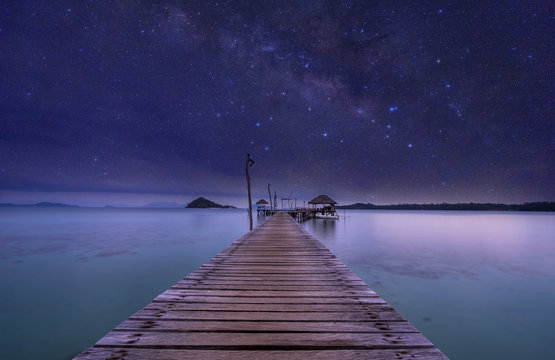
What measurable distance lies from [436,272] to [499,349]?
7202 mm

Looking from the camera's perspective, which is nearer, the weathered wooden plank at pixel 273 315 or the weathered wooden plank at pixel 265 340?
the weathered wooden plank at pixel 265 340

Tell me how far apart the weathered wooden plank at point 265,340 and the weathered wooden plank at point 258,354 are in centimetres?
6

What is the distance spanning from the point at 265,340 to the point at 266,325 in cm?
29

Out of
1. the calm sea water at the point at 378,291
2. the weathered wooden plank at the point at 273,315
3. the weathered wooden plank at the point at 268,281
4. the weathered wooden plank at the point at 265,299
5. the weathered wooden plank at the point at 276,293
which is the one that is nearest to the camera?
the weathered wooden plank at the point at 273,315

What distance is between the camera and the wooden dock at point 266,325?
2.15 m

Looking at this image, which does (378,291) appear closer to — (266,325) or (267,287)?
(267,287)

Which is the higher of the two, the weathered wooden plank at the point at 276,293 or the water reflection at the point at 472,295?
the weathered wooden plank at the point at 276,293

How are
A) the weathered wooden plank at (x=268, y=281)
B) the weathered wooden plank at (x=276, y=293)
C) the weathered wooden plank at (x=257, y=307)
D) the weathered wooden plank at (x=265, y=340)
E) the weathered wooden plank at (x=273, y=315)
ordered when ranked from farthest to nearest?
the weathered wooden plank at (x=268, y=281) → the weathered wooden plank at (x=276, y=293) → the weathered wooden plank at (x=257, y=307) → the weathered wooden plank at (x=273, y=315) → the weathered wooden plank at (x=265, y=340)

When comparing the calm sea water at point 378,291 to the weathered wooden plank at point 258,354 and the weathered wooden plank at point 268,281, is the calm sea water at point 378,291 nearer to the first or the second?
the weathered wooden plank at point 268,281

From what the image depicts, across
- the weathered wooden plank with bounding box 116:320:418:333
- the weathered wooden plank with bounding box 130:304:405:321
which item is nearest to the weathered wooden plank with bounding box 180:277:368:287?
the weathered wooden plank with bounding box 130:304:405:321

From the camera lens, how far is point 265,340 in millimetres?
2338

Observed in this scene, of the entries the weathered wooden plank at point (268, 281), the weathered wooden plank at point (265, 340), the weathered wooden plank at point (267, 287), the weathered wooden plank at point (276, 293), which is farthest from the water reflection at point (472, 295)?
the weathered wooden plank at point (265, 340)

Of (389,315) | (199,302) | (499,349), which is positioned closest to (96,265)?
(199,302)

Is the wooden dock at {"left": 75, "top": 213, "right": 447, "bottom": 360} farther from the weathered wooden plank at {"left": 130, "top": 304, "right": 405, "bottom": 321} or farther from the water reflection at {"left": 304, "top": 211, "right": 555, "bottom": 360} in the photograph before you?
the water reflection at {"left": 304, "top": 211, "right": 555, "bottom": 360}
